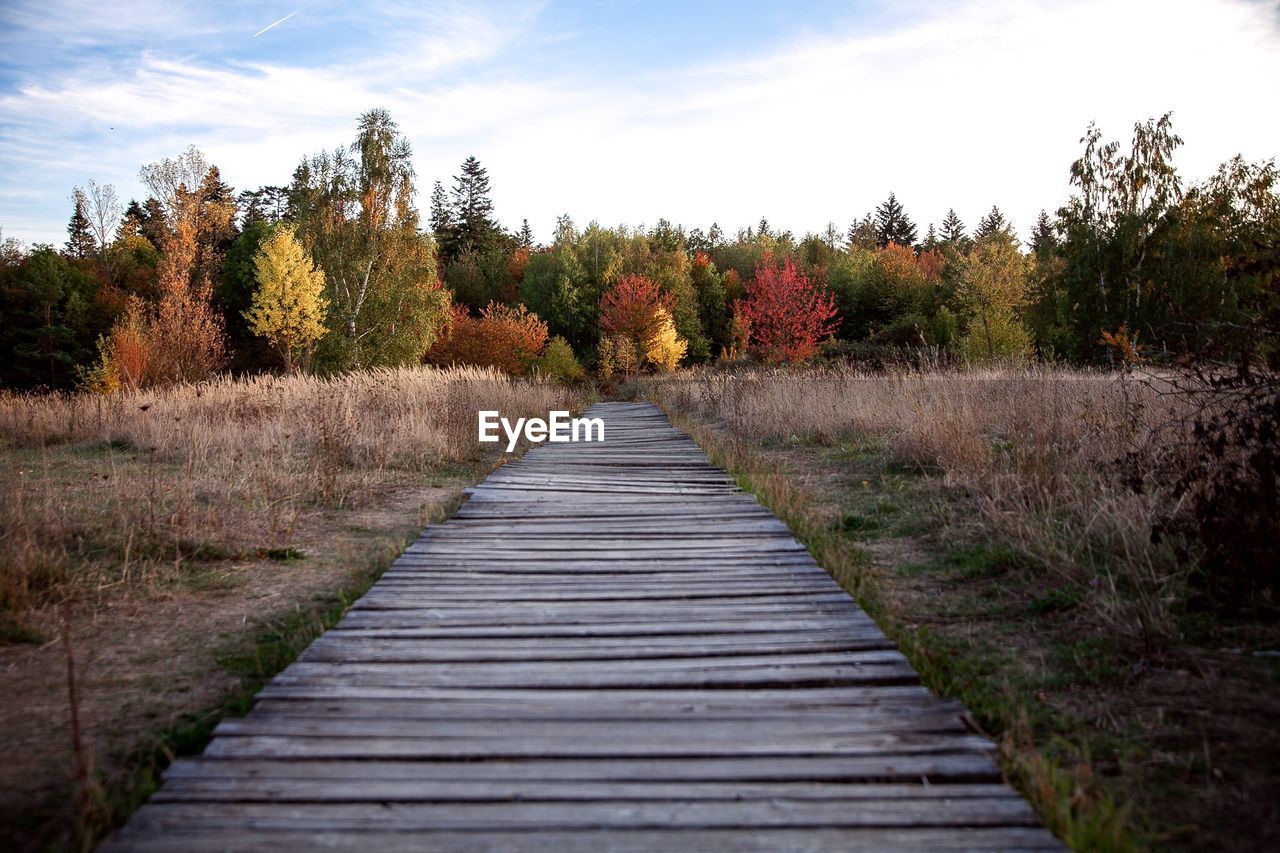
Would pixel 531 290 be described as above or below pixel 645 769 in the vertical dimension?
above

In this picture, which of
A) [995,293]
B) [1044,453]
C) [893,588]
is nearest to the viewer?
[893,588]

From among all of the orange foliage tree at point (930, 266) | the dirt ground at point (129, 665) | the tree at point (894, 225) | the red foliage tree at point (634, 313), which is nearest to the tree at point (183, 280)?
the red foliage tree at point (634, 313)

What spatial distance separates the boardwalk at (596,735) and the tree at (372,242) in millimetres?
24221

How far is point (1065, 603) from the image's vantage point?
11.8ft

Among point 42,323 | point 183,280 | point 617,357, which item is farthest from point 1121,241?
point 42,323

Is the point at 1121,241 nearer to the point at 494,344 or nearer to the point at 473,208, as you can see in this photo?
the point at 494,344

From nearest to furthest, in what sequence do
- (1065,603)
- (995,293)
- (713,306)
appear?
(1065,603)
(995,293)
(713,306)

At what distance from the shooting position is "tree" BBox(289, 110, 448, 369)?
26438mm

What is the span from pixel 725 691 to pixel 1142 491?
337 centimetres

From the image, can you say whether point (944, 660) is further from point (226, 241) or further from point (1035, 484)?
point (226, 241)

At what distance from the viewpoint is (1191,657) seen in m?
2.91

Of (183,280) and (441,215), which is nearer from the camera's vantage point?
(183,280)

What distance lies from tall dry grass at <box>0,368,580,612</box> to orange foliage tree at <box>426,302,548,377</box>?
Answer: 11811mm

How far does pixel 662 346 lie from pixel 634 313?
2783 mm
